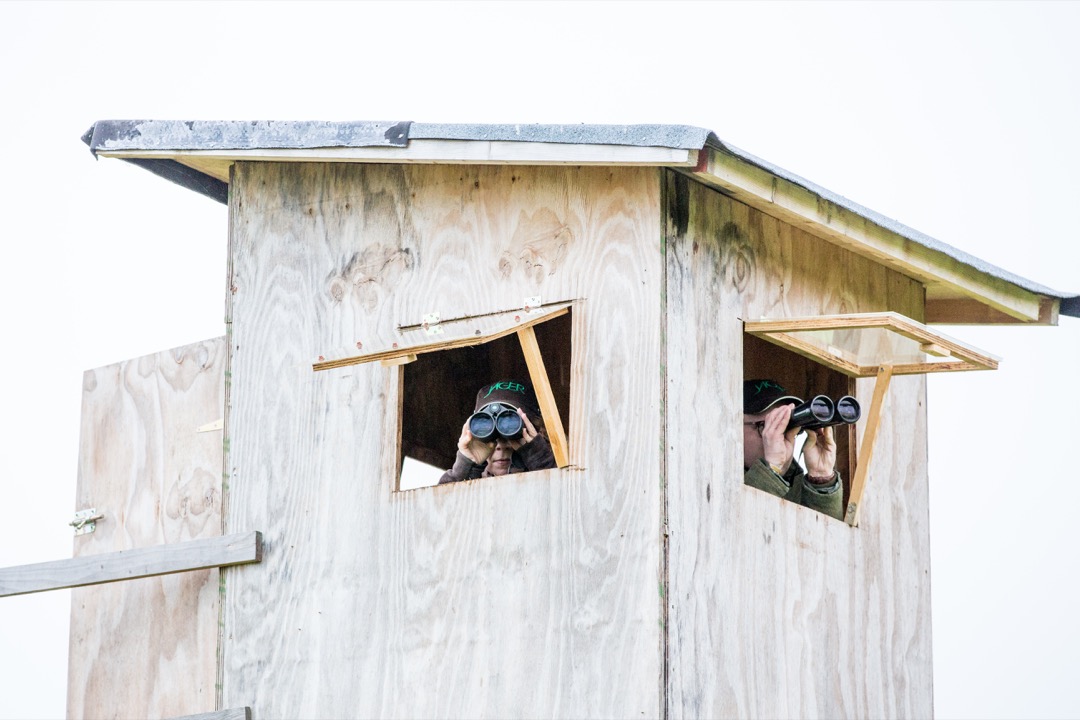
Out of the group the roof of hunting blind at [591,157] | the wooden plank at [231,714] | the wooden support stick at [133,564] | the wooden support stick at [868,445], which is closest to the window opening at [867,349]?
the wooden support stick at [868,445]

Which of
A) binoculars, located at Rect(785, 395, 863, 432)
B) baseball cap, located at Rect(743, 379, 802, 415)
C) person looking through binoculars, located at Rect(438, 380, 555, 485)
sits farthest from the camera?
baseball cap, located at Rect(743, 379, 802, 415)

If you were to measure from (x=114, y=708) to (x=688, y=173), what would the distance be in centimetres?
381

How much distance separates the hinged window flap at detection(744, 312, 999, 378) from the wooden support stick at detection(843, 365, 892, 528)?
63mm

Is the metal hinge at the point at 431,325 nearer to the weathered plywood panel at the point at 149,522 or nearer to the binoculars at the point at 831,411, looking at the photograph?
the weathered plywood panel at the point at 149,522

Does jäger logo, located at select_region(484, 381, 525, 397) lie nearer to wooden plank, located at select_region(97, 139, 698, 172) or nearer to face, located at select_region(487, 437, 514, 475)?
face, located at select_region(487, 437, 514, 475)

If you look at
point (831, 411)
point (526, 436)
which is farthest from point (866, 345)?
point (526, 436)

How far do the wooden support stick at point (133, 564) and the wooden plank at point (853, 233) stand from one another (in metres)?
2.64

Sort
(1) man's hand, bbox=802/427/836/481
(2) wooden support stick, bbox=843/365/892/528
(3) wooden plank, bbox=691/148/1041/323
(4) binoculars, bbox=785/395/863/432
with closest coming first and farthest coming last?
1. (3) wooden plank, bbox=691/148/1041/323
2. (4) binoculars, bbox=785/395/863/432
3. (2) wooden support stick, bbox=843/365/892/528
4. (1) man's hand, bbox=802/427/836/481

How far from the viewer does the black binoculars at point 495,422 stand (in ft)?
35.2

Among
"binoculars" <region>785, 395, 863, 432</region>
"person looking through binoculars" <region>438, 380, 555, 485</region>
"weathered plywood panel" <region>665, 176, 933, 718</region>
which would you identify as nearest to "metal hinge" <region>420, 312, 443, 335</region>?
"person looking through binoculars" <region>438, 380, 555, 485</region>

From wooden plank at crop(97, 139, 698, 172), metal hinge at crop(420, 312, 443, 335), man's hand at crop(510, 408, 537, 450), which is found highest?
wooden plank at crop(97, 139, 698, 172)

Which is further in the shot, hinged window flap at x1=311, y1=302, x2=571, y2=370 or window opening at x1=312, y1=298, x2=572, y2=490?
window opening at x1=312, y1=298, x2=572, y2=490

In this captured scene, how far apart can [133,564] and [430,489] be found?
152 cm

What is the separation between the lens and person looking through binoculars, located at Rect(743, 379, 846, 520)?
11.3m
